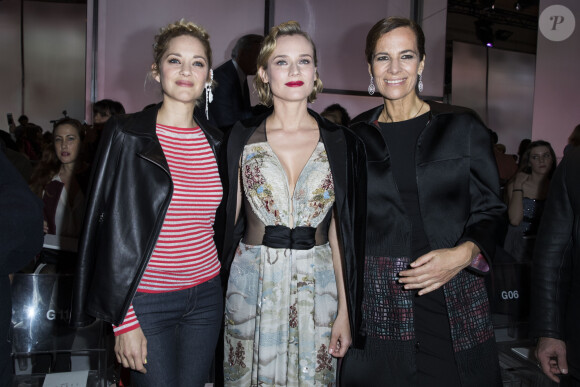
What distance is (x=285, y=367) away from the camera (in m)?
1.94

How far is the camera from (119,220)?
1.78m

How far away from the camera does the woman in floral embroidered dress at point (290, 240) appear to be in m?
1.93

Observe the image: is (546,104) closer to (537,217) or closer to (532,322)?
(537,217)

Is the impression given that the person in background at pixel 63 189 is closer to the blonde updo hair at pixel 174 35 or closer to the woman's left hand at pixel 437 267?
the blonde updo hair at pixel 174 35

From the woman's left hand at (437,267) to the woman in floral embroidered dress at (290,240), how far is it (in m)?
0.27

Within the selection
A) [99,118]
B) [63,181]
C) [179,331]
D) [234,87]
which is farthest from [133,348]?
[99,118]

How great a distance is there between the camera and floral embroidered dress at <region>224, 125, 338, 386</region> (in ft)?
6.32

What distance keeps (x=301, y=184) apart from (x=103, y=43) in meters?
4.14

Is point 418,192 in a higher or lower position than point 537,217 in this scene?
higher

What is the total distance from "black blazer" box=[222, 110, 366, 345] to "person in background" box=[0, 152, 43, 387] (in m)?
0.85

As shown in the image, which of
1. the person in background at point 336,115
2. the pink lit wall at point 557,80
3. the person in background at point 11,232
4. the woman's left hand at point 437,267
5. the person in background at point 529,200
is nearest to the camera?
the person in background at point 11,232

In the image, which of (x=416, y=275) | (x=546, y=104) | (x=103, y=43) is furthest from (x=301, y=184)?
(x=546, y=104)

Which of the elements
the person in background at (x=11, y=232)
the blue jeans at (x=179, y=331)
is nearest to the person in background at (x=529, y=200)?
the blue jeans at (x=179, y=331)

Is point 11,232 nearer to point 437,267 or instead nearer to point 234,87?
point 437,267
